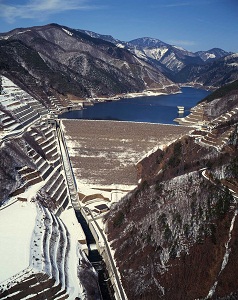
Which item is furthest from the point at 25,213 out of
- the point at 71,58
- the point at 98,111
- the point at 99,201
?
the point at 71,58

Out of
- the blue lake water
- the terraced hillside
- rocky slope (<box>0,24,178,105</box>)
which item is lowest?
the terraced hillside

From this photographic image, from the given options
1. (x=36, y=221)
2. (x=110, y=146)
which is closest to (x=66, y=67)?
(x=110, y=146)

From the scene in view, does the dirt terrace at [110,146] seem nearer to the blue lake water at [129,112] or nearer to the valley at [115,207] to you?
the valley at [115,207]

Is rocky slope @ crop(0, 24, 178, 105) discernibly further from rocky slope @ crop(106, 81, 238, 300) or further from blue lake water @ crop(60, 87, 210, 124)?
rocky slope @ crop(106, 81, 238, 300)

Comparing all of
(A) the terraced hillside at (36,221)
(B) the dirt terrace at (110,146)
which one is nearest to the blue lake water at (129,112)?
(B) the dirt terrace at (110,146)

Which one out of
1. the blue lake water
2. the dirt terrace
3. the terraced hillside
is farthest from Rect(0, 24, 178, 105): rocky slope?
the terraced hillside

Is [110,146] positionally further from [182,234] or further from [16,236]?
[182,234]
